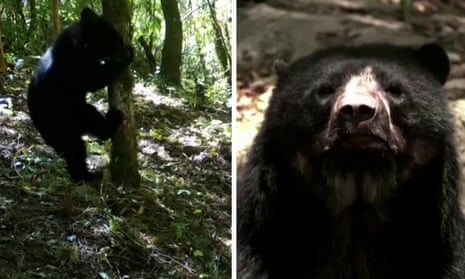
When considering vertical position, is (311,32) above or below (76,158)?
above

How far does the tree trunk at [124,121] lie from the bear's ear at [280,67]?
1.39ft

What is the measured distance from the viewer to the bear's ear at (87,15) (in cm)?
200

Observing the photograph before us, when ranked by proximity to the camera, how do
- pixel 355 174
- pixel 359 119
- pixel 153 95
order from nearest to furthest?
pixel 359 119 < pixel 355 174 < pixel 153 95

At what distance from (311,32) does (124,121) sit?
60 centimetres

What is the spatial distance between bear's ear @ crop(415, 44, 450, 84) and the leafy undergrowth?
1.86 feet

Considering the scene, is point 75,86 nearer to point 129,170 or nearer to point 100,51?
point 100,51

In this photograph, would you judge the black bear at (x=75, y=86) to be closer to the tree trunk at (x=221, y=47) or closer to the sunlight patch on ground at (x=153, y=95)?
the sunlight patch on ground at (x=153, y=95)

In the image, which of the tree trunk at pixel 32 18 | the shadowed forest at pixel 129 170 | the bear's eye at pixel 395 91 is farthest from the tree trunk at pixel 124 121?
the bear's eye at pixel 395 91

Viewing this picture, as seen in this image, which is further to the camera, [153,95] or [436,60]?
[153,95]

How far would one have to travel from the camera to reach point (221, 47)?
2.04m

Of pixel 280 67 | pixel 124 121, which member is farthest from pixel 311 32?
pixel 124 121

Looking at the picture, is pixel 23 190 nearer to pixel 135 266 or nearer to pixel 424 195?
pixel 135 266

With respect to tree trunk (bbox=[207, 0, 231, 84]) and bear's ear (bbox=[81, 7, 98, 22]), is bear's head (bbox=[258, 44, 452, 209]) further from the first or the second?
bear's ear (bbox=[81, 7, 98, 22])

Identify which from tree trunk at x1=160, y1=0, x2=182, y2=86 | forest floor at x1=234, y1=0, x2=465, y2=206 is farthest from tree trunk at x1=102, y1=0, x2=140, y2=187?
forest floor at x1=234, y1=0, x2=465, y2=206
